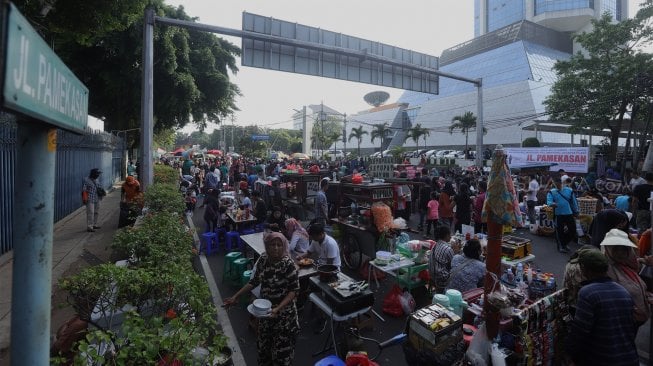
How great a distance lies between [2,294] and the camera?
5680 mm

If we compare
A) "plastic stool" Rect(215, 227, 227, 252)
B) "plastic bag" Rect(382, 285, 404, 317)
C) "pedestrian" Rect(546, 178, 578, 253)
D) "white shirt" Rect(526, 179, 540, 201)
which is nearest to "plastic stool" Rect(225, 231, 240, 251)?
"plastic stool" Rect(215, 227, 227, 252)

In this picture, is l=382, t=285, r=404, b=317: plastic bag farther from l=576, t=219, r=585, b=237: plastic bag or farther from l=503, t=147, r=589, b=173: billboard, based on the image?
l=503, t=147, r=589, b=173: billboard

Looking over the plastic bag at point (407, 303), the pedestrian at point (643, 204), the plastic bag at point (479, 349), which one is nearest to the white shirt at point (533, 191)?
the pedestrian at point (643, 204)

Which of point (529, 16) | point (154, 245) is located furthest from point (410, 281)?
point (529, 16)

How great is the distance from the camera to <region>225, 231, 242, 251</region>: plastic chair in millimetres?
9220

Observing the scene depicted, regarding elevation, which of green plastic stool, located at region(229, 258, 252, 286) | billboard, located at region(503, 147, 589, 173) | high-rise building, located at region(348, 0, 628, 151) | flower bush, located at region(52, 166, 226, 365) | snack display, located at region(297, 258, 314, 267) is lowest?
green plastic stool, located at region(229, 258, 252, 286)

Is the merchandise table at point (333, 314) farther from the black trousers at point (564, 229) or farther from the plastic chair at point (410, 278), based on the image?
the black trousers at point (564, 229)

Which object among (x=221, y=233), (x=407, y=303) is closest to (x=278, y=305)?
(x=407, y=303)

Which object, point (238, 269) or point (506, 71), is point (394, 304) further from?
point (506, 71)

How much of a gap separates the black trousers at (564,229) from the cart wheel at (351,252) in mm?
5418

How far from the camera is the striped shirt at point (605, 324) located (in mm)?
2900

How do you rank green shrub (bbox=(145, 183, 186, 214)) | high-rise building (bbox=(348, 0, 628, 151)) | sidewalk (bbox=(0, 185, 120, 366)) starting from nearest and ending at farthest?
1. sidewalk (bbox=(0, 185, 120, 366))
2. green shrub (bbox=(145, 183, 186, 214))
3. high-rise building (bbox=(348, 0, 628, 151))

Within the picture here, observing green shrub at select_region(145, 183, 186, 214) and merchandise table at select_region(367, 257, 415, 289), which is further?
green shrub at select_region(145, 183, 186, 214)

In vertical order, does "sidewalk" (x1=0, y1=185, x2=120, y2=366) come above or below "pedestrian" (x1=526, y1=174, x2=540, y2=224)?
below
